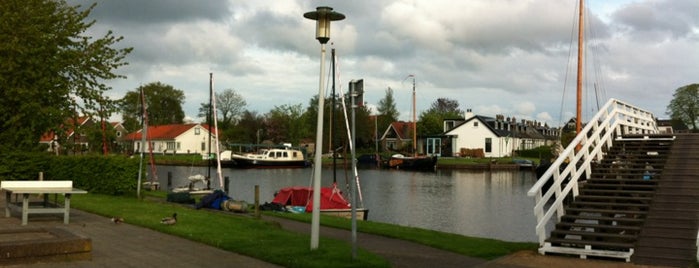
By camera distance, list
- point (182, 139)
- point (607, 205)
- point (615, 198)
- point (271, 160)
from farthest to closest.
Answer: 1. point (182, 139)
2. point (271, 160)
3. point (615, 198)
4. point (607, 205)

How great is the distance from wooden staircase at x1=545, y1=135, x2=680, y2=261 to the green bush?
640 inches

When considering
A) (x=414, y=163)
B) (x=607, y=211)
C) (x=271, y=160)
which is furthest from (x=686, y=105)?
(x=607, y=211)

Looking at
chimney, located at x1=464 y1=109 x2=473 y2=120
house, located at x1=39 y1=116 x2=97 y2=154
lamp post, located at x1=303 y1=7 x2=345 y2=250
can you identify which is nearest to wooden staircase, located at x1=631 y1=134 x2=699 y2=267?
lamp post, located at x1=303 y1=7 x2=345 y2=250

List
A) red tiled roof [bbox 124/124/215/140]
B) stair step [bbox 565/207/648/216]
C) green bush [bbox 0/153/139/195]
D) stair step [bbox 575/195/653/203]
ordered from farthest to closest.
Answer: red tiled roof [bbox 124/124/215/140] < green bush [bbox 0/153/139/195] < stair step [bbox 575/195/653/203] < stair step [bbox 565/207/648/216]

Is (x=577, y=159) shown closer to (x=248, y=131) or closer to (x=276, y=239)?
(x=276, y=239)

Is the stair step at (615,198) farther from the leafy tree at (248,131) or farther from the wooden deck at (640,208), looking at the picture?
the leafy tree at (248,131)

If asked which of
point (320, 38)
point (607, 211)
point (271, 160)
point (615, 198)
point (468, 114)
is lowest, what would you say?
point (607, 211)

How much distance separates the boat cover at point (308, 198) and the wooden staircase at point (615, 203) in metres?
10.9

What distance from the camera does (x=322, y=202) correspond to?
25891 millimetres

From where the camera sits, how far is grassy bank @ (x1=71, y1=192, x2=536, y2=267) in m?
11.0

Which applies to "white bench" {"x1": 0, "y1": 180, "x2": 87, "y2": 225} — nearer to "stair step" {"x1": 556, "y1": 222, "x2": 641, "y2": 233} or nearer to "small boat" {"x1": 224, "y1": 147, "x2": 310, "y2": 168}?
"stair step" {"x1": 556, "y1": 222, "x2": 641, "y2": 233}

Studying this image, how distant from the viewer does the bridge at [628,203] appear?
12359 mm

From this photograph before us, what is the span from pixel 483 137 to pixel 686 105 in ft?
122

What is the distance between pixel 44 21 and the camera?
27047 mm
